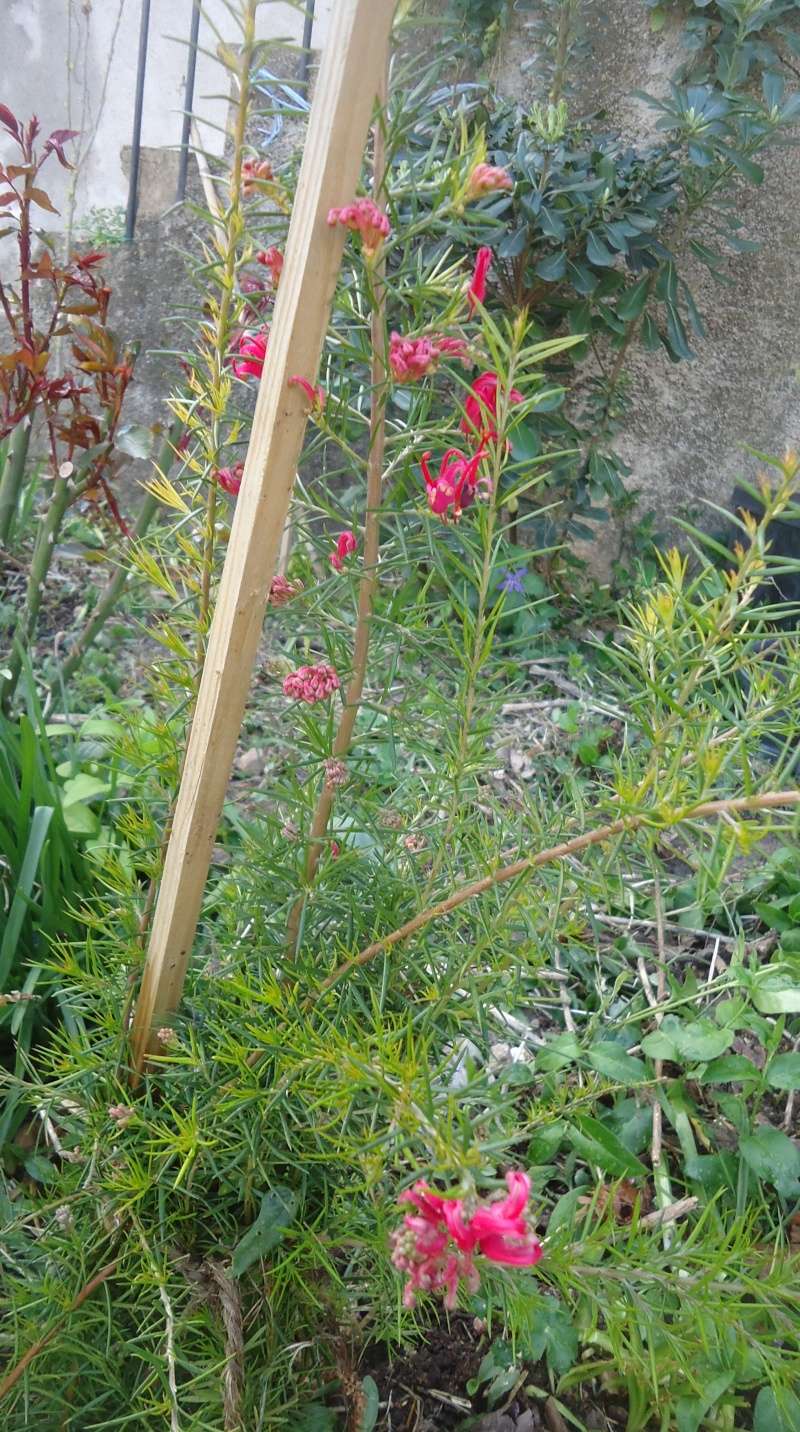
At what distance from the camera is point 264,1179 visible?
71 centimetres

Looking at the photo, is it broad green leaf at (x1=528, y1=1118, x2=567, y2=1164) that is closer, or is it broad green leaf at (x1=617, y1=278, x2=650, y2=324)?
broad green leaf at (x1=528, y1=1118, x2=567, y2=1164)

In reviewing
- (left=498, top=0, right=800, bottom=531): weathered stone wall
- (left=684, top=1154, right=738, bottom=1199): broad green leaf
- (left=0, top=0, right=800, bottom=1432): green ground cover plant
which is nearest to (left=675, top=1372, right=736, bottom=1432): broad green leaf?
(left=0, top=0, right=800, bottom=1432): green ground cover plant

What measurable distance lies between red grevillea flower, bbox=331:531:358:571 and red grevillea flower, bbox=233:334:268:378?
0.44 ft

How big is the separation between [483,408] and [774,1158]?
33.8 inches

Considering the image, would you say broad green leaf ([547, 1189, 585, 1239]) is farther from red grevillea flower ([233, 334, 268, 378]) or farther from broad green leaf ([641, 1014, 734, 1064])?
red grevillea flower ([233, 334, 268, 378])

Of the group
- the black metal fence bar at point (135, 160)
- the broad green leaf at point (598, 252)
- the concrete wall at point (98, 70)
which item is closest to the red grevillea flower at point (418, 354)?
the broad green leaf at point (598, 252)

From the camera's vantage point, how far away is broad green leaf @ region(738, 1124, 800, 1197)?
1007 mm

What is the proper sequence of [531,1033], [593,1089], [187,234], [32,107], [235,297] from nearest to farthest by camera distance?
[235,297], [593,1089], [531,1033], [187,234], [32,107]

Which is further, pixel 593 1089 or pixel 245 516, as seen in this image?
pixel 593 1089

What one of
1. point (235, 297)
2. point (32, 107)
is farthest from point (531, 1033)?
point (32, 107)

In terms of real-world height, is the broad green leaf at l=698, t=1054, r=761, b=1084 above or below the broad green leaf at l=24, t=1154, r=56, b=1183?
above

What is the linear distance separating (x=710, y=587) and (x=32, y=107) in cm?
479

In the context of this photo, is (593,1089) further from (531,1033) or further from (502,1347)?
(531,1033)

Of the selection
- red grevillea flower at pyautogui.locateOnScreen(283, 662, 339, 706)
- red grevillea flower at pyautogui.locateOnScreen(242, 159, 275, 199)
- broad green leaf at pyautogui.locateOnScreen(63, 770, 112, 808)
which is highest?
red grevillea flower at pyautogui.locateOnScreen(242, 159, 275, 199)
